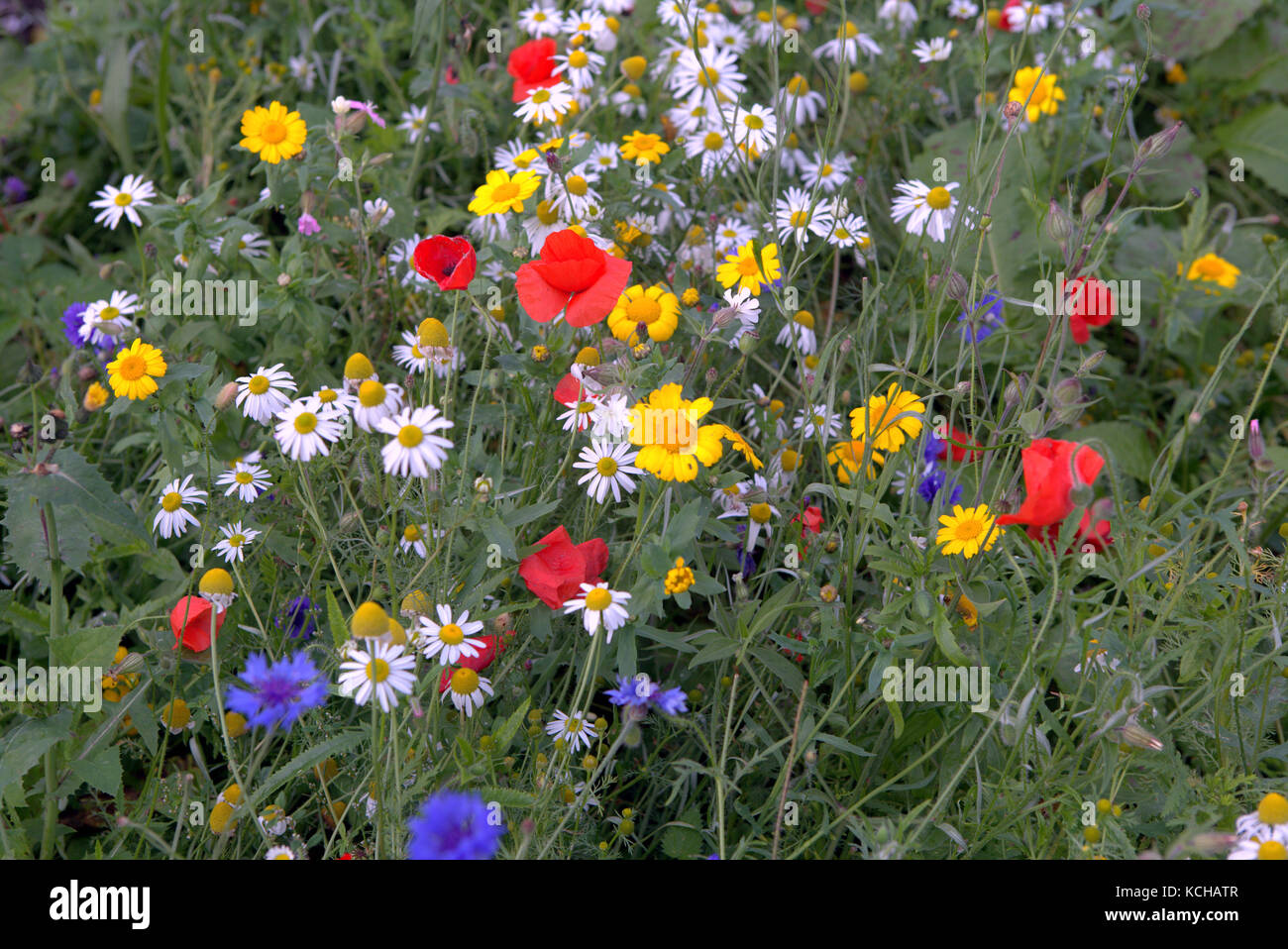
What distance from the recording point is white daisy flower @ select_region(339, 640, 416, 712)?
1.14 m

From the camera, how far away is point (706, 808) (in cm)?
160

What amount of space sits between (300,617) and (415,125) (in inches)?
45.1

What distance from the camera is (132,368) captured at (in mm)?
1531

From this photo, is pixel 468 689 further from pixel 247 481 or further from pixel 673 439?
pixel 247 481

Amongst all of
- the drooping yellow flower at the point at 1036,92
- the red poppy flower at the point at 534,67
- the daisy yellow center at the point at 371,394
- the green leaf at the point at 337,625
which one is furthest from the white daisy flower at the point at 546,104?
the green leaf at the point at 337,625

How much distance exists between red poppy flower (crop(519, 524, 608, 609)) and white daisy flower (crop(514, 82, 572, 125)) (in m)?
0.86

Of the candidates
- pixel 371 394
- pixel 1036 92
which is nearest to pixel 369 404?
pixel 371 394

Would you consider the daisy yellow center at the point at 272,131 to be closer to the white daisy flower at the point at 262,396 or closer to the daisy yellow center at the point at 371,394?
the white daisy flower at the point at 262,396

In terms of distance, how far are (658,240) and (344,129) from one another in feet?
1.98

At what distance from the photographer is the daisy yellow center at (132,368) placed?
153 centimetres

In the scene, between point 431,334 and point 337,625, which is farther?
point 431,334

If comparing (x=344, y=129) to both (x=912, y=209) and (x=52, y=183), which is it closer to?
(x=912, y=209)

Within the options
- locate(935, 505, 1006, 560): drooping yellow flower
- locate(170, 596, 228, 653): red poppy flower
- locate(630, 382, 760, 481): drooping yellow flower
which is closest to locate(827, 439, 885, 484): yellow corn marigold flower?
locate(935, 505, 1006, 560): drooping yellow flower

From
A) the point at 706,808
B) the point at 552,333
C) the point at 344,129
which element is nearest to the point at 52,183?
the point at 344,129
